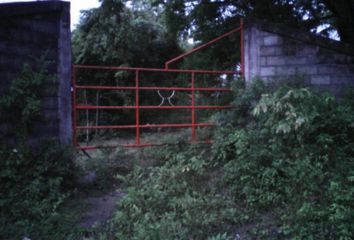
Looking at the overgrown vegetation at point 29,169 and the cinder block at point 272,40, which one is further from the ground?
the cinder block at point 272,40

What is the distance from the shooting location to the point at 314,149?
5488 millimetres

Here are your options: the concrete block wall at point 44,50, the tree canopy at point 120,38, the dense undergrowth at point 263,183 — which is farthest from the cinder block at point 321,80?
the tree canopy at point 120,38

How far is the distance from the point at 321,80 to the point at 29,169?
5.51 meters

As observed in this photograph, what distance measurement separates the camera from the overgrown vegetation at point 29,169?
189 inches

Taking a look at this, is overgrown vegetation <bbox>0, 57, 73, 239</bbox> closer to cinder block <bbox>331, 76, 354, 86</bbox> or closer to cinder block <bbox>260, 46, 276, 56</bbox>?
cinder block <bbox>260, 46, 276, 56</bbox>

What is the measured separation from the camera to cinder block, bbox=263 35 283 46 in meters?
7.75

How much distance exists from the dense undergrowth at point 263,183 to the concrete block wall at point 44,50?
1.52 metres

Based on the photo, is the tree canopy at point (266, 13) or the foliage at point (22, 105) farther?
the tree canopy at point (266, 13)

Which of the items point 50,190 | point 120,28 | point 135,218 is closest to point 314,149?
point 135,218

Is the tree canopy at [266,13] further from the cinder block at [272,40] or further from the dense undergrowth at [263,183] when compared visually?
the dense undergrowth at [263,183]

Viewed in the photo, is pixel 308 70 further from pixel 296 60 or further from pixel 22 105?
pixel 22 105

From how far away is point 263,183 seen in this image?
5172 mm

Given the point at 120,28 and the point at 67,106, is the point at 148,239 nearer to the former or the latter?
the point at 67,106

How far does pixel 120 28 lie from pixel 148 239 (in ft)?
35.7
